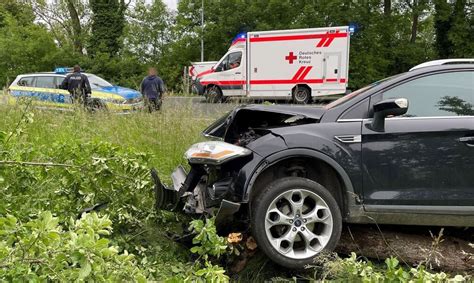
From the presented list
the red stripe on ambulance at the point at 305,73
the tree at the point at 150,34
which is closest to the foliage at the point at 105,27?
the tree at the point at 150,34

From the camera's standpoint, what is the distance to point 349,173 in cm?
324

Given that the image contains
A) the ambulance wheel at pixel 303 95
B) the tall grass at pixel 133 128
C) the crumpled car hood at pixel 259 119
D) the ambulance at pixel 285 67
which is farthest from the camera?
the ambulance wheel at pixel 303 95

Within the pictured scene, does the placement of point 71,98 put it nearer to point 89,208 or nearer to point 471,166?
point 89,208

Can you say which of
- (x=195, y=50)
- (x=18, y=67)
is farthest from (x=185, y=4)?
(x=18, y=67)

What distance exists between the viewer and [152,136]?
620 cm

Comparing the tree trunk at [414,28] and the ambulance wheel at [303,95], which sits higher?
the tree trunk at [414,28]

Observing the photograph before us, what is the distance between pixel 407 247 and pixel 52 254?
2.75m

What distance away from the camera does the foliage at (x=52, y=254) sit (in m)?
1.83

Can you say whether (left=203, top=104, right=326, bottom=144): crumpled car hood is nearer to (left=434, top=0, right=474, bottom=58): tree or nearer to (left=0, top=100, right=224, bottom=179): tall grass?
(left=0, top=100, right=224, bottom=179): tall grass

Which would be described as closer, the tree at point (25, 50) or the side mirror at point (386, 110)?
the side mirror at point (386, 110)

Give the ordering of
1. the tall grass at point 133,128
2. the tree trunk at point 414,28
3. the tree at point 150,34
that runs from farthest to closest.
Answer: the tree at point 150,34
the tree trunk at point 414,28
the tall grass at point 133,128

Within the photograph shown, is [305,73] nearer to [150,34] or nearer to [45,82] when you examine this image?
[45,82]

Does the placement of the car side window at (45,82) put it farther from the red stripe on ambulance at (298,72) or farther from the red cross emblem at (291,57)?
the red stripe on ambulance at (298,72)

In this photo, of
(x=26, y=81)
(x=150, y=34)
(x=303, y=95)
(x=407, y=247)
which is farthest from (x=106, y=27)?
(x=407, y=247)
